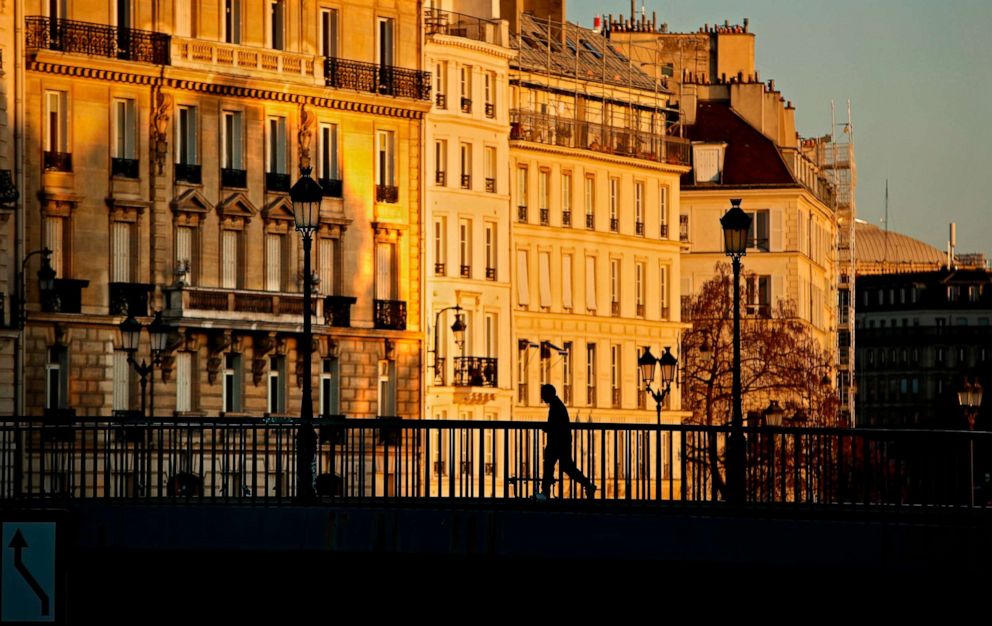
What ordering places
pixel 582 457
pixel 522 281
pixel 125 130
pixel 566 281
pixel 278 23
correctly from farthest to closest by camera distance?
pixel 566 281, pixel 522 281, pixel 278 23, pixel 125 130, pixel 582 457

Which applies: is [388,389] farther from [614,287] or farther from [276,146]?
[614,287]

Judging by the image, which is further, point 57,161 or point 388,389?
point 388,389

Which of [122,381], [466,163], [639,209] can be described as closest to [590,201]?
[639,209]

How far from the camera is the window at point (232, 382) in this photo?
295ft

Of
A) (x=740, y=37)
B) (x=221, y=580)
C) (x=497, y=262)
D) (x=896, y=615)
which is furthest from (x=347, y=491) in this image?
(x=740, y=37)

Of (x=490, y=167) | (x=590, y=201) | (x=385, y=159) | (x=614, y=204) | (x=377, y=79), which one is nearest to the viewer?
(x=377, y=79)

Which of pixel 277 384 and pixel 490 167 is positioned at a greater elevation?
pixel 490 167

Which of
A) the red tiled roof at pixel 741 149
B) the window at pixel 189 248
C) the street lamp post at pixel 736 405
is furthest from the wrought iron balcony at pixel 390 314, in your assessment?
the red tiled roof at pixel 741 149

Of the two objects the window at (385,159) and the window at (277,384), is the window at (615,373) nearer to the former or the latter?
the window at (385,159)

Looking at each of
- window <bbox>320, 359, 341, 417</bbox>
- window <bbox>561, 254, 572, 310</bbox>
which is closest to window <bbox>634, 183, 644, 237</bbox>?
window <bbox>561, 254, 572, 310</bbox>

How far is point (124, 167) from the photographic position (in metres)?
87.0

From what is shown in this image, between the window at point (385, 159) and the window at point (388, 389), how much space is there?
17.6 feet

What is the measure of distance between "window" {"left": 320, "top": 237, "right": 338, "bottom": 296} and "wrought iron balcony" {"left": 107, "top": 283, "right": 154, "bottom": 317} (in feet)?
24.7

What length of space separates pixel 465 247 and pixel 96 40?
20.7 m
